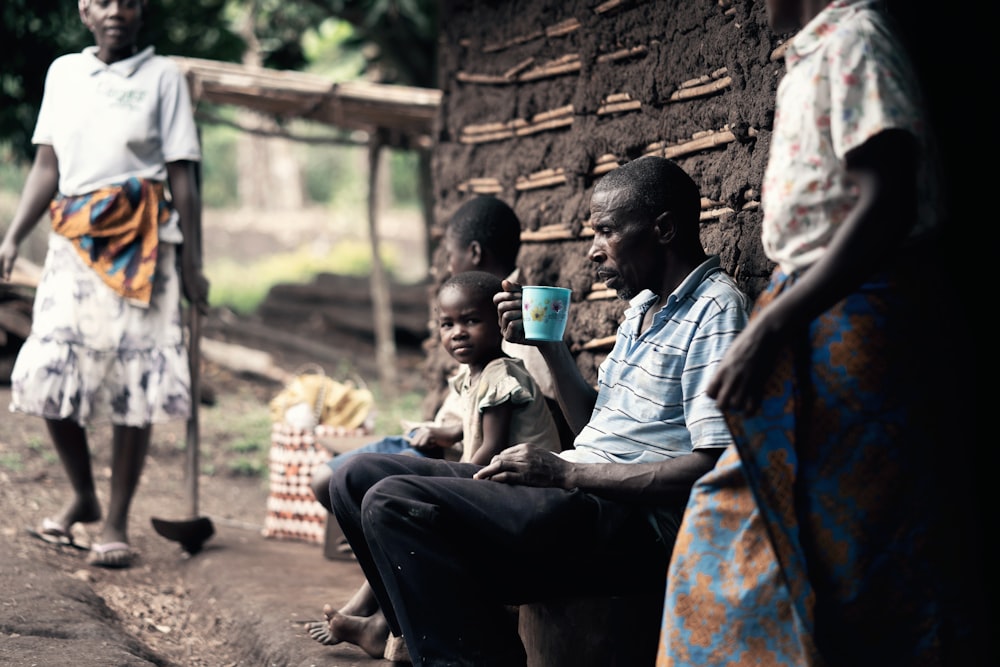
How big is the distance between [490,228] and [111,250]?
5.45 ft

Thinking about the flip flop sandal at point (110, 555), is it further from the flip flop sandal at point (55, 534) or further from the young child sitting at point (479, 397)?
the young child sitting at point (479, 397)

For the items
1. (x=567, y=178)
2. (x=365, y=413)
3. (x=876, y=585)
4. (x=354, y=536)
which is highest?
(x=567, y=178)

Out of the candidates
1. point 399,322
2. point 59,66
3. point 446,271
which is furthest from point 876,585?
point 399,322

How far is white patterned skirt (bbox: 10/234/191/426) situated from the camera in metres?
4.61

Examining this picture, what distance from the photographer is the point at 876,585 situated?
2.19 m

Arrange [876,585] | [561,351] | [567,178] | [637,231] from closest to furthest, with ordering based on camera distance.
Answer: [876,585] → [637,231] → [561,351] → [567,178]

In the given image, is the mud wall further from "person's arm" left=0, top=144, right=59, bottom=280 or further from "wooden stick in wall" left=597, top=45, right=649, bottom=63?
"person's arm" left=0, top=144, right=59, bottom=280

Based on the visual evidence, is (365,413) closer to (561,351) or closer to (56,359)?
(56,359)

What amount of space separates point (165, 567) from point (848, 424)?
371cm

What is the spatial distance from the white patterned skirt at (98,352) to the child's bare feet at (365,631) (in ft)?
5.54

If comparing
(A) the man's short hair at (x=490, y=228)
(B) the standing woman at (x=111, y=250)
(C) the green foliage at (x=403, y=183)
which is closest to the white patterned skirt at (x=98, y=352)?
(B) the standing woman at (x=111, y=250)

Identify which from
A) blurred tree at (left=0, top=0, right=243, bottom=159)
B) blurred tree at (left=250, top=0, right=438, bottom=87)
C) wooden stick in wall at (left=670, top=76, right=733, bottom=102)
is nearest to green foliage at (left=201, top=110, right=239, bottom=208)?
blurred tree at (left=250, top=0, right=438, bottom=87)

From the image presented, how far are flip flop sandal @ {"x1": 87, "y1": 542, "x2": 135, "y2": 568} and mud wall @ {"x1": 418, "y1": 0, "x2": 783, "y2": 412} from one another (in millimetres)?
1645

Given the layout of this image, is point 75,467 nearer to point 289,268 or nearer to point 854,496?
point 854,496
